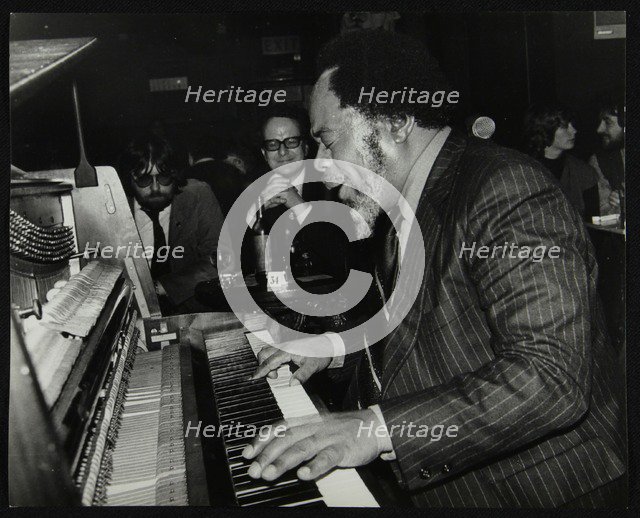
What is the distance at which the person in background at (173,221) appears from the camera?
7.53ft

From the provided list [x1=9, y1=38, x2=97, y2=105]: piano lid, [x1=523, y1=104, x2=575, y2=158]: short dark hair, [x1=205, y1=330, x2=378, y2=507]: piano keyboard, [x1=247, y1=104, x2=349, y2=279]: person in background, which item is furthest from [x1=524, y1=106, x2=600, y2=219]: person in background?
[x1=9, y1=38, x2=97, y2=105]: piano lid

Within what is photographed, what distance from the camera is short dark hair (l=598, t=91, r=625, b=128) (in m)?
2.12

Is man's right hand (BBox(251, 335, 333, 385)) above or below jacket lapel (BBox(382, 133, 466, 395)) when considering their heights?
below

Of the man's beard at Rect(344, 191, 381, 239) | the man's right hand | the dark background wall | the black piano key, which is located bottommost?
the black piano key

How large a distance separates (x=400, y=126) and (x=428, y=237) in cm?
48

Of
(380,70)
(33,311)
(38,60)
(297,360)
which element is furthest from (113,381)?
(380,70)

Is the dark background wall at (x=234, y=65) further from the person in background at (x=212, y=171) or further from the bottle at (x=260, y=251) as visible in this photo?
the bottle at (x=260, y=251)

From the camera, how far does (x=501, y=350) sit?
143 cm

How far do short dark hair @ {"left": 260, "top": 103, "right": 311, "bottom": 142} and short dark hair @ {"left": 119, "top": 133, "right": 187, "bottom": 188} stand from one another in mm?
371

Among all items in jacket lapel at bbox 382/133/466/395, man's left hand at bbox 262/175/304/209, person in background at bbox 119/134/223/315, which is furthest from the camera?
man's left hand at bbox 262/175/304/209

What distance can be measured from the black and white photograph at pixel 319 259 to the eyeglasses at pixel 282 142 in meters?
0.02

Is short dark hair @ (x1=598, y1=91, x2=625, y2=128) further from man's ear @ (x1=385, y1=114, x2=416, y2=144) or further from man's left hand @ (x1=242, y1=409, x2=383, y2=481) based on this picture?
man's left hand @ (x1=242, y1=409, x2=383, y2=481)

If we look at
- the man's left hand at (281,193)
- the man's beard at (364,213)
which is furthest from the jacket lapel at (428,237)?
the man's left hand at (281,193)

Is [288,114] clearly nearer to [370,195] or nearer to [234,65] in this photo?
[234,65]
